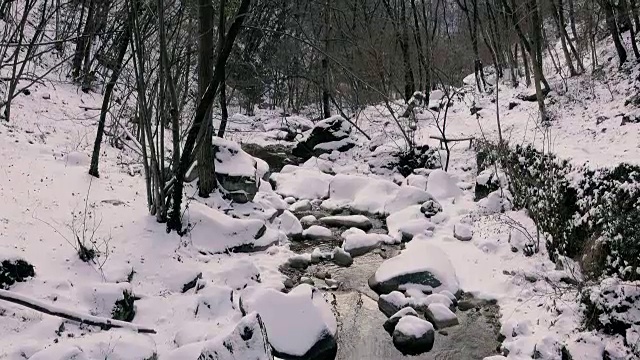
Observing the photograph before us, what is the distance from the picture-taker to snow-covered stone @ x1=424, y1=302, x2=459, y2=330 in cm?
568

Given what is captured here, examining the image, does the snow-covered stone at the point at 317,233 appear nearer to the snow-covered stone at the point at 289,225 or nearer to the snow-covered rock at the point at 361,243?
the snow-covered stone at the point at 289,225

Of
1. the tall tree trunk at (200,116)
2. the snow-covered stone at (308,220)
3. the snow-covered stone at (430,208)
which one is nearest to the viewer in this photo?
the tall tree trunk at (200,116)

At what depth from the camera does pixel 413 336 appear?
17.2 feet

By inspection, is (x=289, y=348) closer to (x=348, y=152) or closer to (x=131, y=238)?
(x=131, y=238)

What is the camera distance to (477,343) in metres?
5.30

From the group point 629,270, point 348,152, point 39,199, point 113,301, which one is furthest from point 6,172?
point 348,152

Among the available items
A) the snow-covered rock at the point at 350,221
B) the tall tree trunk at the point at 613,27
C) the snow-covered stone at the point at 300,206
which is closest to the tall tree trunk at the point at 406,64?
the tall tree trunk at the point at 613,27

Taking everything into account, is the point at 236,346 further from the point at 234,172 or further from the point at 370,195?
the point at 370,195

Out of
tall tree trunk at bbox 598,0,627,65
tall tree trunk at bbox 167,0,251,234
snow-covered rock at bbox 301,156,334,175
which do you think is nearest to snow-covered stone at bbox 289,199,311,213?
snow-covered rock at bbox 301,156,334,175

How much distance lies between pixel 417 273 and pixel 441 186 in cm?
393

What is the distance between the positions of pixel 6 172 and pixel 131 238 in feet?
8.32

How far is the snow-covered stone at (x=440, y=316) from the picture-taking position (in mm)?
5676

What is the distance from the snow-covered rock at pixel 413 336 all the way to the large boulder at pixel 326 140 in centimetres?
946

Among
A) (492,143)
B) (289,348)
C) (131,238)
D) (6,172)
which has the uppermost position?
(492,143)
